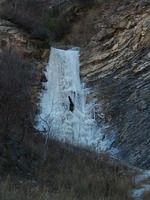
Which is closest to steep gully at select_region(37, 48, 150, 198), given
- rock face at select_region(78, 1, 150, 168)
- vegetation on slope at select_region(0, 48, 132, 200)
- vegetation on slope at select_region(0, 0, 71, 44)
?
rock face at select_region(78, 1, 150, 168)

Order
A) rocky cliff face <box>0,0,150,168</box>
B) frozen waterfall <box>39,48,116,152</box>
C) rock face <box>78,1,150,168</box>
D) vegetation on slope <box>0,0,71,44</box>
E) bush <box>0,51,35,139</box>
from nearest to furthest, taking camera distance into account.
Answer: bush <box>0,51,35,139</box>, rock face <box>78,1,150,168</box>, rocky cliff face <box>0,0,150,168</box>, frozen waterfall <box>39,48,116,152</box>, vegetation on slope <box>0,0,71,44</box>

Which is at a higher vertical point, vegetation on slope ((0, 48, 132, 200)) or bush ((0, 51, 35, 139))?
bush ((0, 51, 35, 139))

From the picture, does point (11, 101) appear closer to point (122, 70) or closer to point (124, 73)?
point (124, 73)

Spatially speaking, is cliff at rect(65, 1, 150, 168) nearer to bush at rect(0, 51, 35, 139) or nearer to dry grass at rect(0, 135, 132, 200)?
dry grass at rect(0, 135, 132, 200)

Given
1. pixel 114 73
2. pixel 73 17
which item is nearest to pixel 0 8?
pixel 73 17

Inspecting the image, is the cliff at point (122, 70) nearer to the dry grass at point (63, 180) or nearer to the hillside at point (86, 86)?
the hillside at point (86, 86)

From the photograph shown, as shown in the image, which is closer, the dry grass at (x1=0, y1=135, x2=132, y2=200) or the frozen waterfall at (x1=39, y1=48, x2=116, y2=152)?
the dry grass at (x1=0, y1=135, x2=132, y2=200)

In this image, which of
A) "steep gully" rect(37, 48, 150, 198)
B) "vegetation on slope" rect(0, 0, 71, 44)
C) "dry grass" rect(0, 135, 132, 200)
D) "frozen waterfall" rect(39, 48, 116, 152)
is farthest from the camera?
"vegetation on slope" rect(0, 0, 71, 44)

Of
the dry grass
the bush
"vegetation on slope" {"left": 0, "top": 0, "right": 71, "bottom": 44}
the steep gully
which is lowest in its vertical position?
the dry grass

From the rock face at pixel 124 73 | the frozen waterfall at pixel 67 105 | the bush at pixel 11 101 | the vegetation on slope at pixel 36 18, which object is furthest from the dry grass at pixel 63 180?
the vegetation on slope at pixel 36 18
